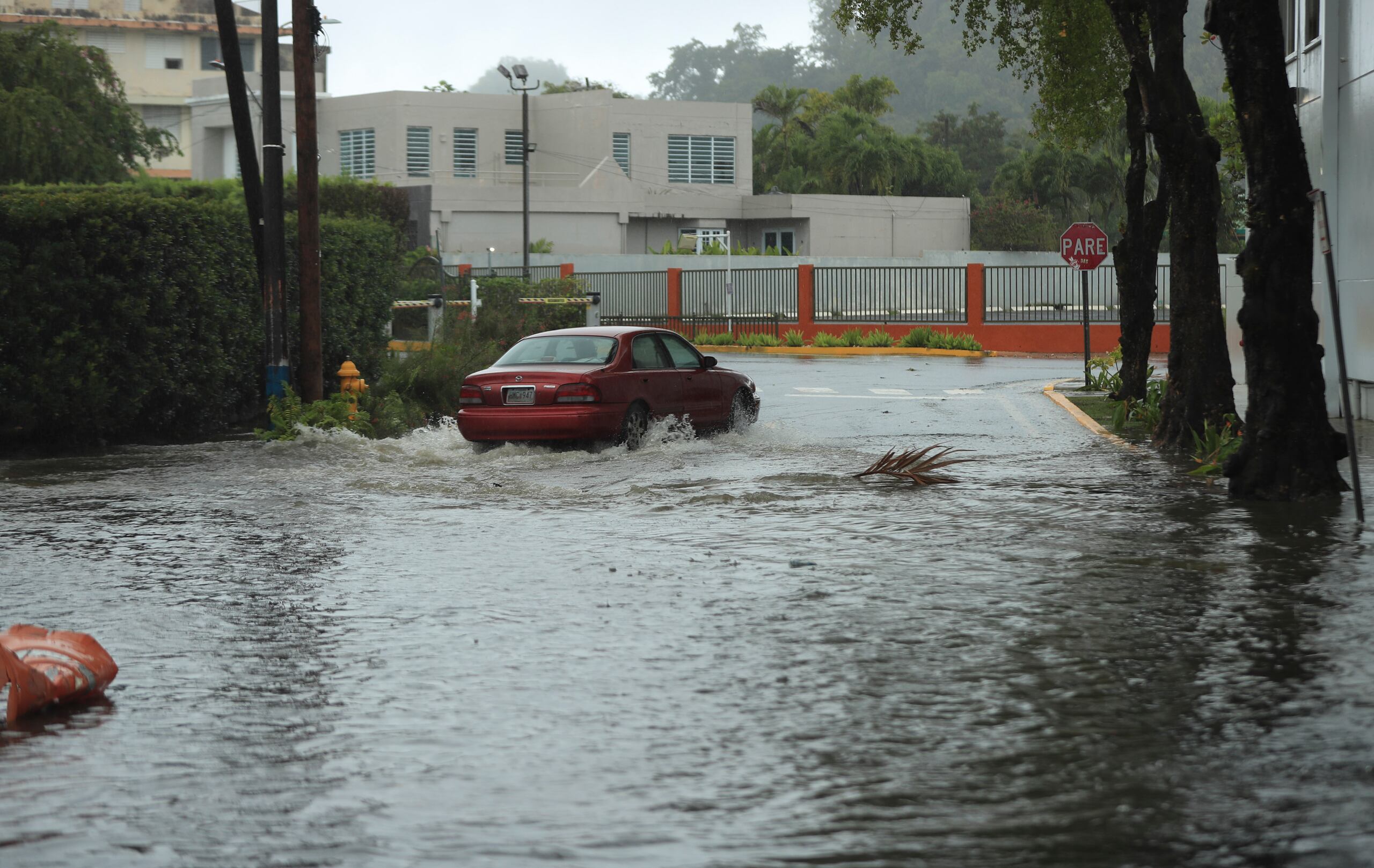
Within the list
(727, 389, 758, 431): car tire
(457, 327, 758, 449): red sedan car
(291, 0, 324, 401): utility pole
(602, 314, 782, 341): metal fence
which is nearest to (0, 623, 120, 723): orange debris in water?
(457, 327, 758, 449): red sedan car

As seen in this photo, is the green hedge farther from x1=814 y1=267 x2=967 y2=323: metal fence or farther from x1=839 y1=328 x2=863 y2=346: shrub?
x1=814 y1=267 x2=967 y2=323: metal fence

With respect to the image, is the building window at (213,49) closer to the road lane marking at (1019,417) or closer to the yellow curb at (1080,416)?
the yellow curb at (1080,416)

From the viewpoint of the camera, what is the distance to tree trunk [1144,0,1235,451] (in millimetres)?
16531

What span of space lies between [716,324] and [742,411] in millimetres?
29566

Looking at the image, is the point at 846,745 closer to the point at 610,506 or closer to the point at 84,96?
the point at 610,506

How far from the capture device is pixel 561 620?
8.33 m

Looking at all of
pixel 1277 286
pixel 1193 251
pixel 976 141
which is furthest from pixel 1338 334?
pixel 976 141

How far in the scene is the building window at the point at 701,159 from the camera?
72.8m

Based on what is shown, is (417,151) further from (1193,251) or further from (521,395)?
(1193,251)

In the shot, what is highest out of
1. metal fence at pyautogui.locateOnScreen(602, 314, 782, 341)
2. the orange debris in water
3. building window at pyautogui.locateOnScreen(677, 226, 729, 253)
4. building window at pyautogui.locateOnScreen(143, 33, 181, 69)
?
building window at pyautogui.locateOnScreen(143, 33, 181, 69)

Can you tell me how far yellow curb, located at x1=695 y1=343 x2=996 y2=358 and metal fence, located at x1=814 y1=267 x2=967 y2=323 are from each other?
239 centimetres

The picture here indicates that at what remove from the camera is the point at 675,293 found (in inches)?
1997

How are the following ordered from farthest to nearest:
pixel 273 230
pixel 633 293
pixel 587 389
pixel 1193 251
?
pixel 633 293 < pixel 273 230 < pixel 1193 251 < pixel 587 389

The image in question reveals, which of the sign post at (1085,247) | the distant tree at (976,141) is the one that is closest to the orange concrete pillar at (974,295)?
the sign post at (1085,247)
